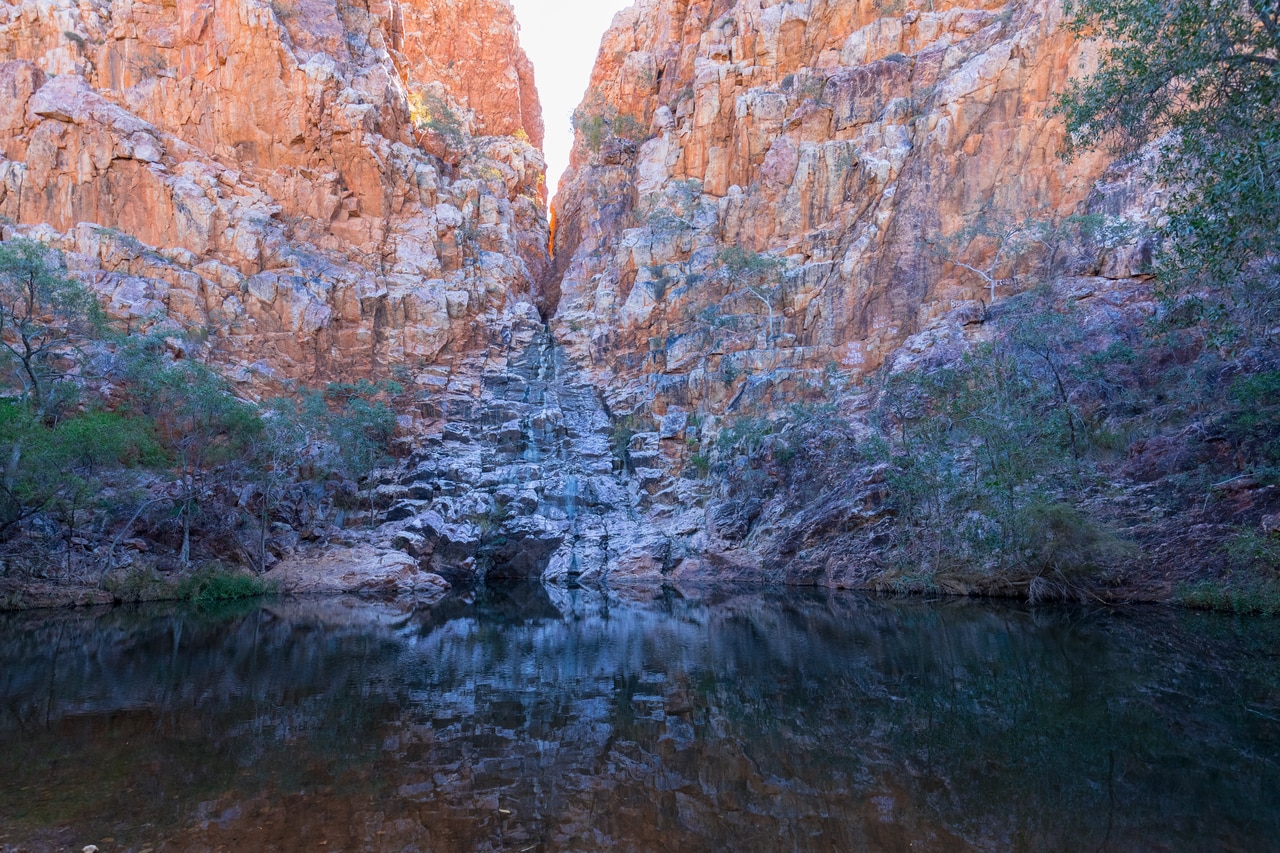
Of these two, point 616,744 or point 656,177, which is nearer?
point 616,744

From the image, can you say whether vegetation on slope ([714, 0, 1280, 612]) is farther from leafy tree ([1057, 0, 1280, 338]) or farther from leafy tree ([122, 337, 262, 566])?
leafy tree ([122, 337, 262, 566])

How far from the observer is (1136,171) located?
3481 centimetres

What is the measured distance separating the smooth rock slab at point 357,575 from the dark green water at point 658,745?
659 inches

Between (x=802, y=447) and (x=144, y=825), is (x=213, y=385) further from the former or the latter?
(x=144, y=825)

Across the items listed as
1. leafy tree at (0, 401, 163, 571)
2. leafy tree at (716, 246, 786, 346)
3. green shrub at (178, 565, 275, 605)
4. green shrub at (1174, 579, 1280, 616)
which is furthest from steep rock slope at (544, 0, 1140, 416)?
leafy tree at (0, 401, 163, 571)

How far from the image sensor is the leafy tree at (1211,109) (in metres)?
9.98

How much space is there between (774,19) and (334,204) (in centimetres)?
3631

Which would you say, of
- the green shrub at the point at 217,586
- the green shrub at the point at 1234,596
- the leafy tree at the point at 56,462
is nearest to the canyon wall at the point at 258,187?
the green shrub at the point at 217,586

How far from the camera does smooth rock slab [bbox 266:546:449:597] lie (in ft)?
101

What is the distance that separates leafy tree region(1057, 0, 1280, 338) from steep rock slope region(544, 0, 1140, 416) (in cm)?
2406

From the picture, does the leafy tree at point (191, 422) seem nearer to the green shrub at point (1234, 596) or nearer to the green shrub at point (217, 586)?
the green shrub at point (217, 586)

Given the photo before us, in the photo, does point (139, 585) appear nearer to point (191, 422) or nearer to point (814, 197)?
point (191, 422)

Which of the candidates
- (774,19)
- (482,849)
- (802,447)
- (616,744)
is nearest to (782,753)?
(616,744)

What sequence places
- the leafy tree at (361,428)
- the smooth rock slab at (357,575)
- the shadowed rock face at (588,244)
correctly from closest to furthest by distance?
the smooth rock slab at (357,575) < the leafy tree at (361,428) < the shadowed rock face at (588,244)
